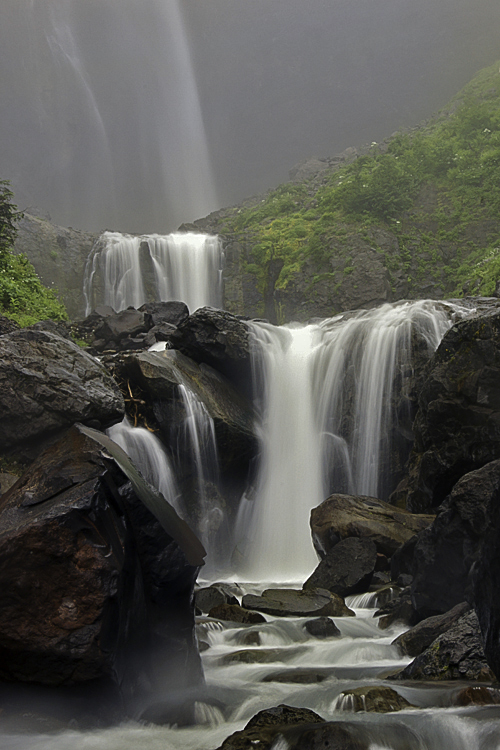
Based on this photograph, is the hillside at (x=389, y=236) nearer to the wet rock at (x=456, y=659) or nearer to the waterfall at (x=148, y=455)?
the waterfall at (x=148, y=455)

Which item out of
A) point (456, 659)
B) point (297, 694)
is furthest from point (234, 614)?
point (456, 659)

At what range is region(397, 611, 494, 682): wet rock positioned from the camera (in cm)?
500

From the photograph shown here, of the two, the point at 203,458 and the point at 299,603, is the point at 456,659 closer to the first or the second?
the point at 299,603

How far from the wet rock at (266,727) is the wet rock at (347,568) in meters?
5.92

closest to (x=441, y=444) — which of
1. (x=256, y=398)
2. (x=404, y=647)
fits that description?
(x=404, y=647)

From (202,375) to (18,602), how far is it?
35.9 feet

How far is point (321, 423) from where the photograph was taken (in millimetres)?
16203

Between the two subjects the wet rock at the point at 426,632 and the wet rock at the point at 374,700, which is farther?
the wet rock at the point at 426,632

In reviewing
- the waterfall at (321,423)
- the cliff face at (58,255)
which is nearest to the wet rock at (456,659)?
the waterfall at (321,423)

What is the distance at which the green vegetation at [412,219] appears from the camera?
27.8 m

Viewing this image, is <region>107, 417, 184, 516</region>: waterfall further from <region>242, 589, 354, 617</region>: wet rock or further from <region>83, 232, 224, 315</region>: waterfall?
<region>83, 232, 224, 315</region>: waterfall

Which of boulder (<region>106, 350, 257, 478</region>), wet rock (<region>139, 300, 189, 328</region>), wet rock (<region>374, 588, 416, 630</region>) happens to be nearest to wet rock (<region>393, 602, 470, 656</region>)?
wet rock (<region>374, 588, 416, 630</region>)

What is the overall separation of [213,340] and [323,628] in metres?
9.07

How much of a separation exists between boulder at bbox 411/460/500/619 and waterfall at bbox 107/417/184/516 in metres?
7.11
